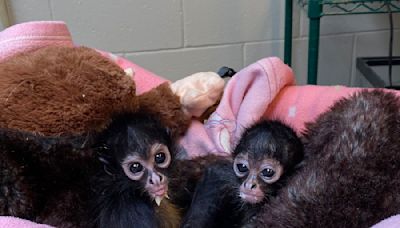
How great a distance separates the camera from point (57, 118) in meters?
0.84

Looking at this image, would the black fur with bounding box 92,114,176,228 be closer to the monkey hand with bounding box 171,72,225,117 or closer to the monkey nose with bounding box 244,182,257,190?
the monkey nose with bounding box 244,182,257,190

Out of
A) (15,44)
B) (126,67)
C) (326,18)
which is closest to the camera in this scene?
(15,44)

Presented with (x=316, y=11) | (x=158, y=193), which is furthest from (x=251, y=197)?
(x=316, y=11)

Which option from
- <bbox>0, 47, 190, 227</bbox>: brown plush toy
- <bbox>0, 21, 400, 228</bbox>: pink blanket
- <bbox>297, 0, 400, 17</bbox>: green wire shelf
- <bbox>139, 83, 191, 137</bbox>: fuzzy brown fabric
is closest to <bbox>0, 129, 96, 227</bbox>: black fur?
<bbox>0, 47, 190, 227</bbox>: brown plush toy

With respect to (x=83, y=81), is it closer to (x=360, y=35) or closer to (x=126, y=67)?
(x=126, y=67)

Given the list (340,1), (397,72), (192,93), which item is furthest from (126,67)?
(397,72)

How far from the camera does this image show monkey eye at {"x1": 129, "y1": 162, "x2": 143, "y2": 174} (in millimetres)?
762

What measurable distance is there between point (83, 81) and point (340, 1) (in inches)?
32.6

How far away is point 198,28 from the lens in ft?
5.30

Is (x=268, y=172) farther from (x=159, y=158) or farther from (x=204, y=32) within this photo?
(x=204, y=32)

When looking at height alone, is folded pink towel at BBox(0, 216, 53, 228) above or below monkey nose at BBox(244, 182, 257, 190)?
above

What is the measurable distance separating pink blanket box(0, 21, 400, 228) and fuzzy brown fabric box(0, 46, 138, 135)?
79 millimetres

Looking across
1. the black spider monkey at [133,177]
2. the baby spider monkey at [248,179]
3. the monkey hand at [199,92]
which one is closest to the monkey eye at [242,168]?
the baby spider monkey at [248,179]

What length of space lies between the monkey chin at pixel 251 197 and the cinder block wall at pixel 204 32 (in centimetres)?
91
